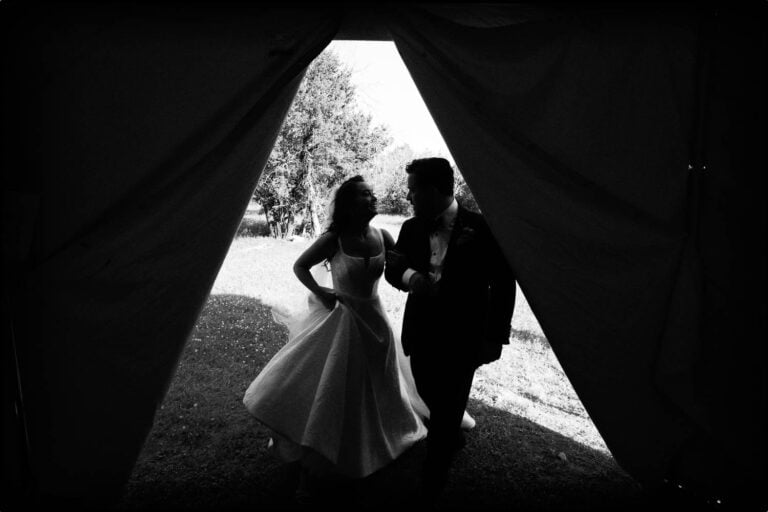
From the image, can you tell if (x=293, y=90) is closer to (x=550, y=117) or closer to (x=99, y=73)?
(x=99, y=73)

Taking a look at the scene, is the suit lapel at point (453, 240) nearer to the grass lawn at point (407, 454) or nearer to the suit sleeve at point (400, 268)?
the suit sleeve at point (400, 268)

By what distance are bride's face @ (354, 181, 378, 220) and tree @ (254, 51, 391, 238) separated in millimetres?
11164

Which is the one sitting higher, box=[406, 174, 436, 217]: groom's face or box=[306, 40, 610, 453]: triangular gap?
box=[406, 174, 436, 217]: groom's face

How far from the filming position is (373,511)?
2.51 meters

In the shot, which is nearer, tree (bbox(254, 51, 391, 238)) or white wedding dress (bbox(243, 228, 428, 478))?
white wedding dress (bbox(243, 228, 428, 478))

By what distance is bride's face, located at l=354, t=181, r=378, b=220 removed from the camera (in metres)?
2.82

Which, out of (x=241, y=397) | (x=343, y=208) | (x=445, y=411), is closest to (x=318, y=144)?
(x=241, y=397)

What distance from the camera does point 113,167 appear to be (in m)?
2.11

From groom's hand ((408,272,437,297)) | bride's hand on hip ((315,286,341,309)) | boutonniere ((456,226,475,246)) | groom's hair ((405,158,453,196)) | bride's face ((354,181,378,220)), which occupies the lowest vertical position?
bride's hand on hip ((315,286,341,309))

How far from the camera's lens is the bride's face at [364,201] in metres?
2.82

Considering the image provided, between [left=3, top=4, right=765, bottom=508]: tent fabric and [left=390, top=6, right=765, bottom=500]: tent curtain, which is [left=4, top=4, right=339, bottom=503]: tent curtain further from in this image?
[left=390, top=6, right=765, bottom=500]: tent curtain

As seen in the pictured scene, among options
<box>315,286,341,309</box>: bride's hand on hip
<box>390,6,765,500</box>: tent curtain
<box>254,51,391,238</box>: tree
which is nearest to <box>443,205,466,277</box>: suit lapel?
<box>390,6,765,500</box>: tent curtain

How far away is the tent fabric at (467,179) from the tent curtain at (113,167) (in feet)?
0.04

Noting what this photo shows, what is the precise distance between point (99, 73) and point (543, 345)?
5.81 metres
